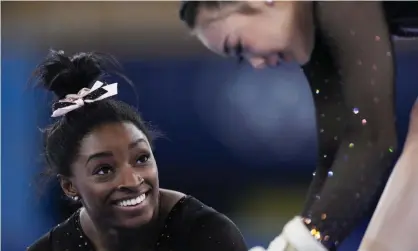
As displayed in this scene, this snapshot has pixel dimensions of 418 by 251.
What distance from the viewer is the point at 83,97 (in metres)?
1.14

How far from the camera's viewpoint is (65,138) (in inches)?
45.0

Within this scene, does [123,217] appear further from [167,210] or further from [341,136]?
[341,136]

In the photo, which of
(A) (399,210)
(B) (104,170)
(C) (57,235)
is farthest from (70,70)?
(A) (399,210)

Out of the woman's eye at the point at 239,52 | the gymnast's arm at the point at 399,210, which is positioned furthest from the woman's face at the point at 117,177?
the gymnast's arm at the point at 399,210

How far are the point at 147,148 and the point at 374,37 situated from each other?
18.5 inches

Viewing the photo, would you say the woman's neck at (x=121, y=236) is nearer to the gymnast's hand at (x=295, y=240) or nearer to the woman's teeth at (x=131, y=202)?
the woman's teeth at (x=131, y=202)

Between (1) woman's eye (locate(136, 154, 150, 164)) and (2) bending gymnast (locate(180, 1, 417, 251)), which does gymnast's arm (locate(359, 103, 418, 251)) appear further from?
(1) woman's eye (locate(136, 154, 150, 164))

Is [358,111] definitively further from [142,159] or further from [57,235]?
[57,235]

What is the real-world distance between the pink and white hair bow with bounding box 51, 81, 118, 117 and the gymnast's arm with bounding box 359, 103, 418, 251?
0.55 meters

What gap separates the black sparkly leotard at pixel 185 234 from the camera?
115 cm

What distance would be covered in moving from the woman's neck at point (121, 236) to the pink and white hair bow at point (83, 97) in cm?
20

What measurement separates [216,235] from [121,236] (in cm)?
18

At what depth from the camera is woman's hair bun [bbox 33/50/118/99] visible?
3.77ft

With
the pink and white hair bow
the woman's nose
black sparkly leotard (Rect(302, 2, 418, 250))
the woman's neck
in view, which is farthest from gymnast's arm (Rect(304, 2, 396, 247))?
the pink and white hair bow
